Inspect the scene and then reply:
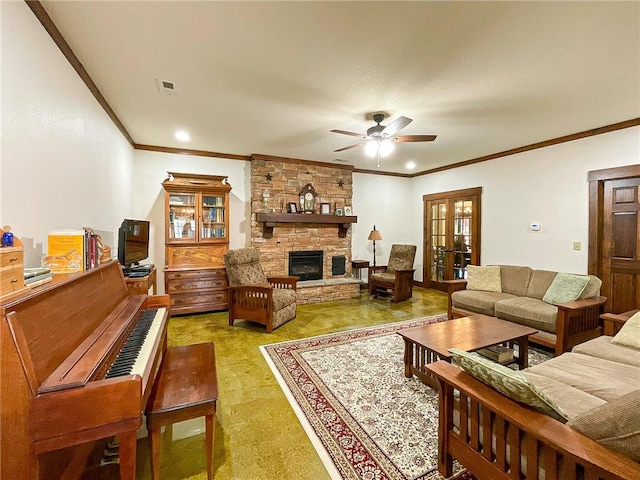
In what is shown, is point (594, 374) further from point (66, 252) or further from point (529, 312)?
point (66, 252)

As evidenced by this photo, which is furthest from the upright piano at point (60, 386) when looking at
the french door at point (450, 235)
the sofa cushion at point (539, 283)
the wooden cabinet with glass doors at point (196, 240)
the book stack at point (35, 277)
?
the french door at point (450, 235)

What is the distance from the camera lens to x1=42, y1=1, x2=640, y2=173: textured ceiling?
1757mm

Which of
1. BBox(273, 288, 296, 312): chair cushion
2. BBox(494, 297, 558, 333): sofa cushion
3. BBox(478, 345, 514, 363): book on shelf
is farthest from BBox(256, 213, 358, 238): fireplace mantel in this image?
BBox(478, 345, 514, 363): book on shelf

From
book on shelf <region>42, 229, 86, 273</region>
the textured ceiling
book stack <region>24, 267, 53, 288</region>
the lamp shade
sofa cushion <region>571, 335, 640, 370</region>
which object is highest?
the textured ceiling

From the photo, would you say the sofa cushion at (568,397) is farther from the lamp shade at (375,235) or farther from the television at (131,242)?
the lamp shade at (375,235)

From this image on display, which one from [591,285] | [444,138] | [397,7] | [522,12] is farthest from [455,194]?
[397,7]

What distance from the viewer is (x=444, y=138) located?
415 cm

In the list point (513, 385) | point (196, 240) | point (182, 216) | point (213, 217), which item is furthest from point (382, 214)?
point (513, 385)

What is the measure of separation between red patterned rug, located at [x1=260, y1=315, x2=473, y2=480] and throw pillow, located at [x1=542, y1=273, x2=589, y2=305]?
1.87m

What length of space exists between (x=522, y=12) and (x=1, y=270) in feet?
9.35

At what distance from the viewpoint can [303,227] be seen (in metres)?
5.55

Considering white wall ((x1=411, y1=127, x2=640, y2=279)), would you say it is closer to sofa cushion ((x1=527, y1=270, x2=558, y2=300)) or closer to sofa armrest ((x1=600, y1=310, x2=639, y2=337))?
sofa cushion ((x1=527, y1=270, x2=558, y2=300))

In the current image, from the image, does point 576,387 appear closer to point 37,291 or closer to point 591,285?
point 591,285

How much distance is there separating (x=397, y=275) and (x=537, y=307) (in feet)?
7.12
